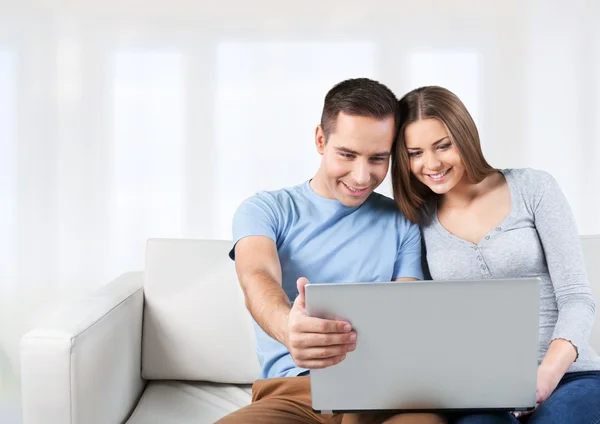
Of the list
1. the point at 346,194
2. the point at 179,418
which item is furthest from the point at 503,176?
the point at 179,418

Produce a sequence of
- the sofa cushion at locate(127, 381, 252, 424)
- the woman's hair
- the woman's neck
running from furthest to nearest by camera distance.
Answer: the sofa cushion at locate(127, 381, 252, 424) < the woman's neck < the woman's hair

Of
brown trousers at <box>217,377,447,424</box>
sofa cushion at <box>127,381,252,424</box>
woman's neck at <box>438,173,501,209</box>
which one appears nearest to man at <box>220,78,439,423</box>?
brown trousers at <box>217,377,447,424</box>

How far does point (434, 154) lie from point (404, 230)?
234 mm

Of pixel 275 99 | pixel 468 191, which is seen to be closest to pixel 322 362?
pixel 468 191

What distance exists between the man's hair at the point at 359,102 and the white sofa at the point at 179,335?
62 cm

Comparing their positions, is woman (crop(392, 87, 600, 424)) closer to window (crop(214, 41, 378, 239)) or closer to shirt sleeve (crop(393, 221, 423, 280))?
shirt sleeve (crop(393, 221, 423, 280))

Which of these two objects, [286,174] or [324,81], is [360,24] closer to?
[324,81]

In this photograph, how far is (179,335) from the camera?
2.02 metres

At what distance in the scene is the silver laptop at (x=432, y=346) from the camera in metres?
1.07

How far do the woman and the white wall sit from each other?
973 millimetres

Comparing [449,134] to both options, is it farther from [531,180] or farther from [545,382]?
[545,382]

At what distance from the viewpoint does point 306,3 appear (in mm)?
2602

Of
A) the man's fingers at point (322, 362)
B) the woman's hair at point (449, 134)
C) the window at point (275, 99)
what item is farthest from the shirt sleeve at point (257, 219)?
the window at point (275, 99)

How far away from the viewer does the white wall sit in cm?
260
